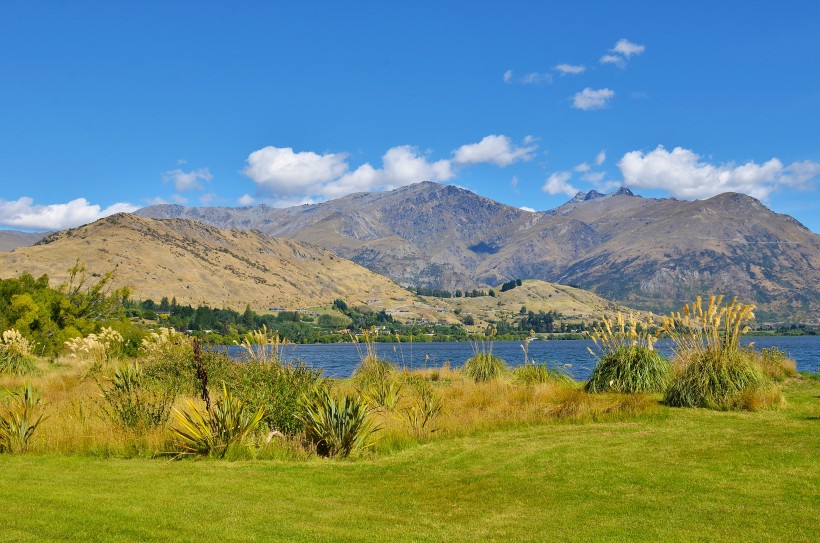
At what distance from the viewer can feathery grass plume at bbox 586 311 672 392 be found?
19859mm

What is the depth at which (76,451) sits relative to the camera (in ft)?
43.8

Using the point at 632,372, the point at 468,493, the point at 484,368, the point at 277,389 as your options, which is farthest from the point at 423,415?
the point at 484,368

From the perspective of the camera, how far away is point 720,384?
57.9ft

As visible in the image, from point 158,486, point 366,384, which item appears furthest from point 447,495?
point 366,384

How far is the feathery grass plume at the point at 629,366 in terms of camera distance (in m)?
19.9

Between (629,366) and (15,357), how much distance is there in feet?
76.0

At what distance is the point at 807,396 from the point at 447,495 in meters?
13.8

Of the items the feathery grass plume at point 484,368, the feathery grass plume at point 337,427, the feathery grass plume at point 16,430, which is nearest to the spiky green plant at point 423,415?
the feathery grass plume at point 337,427

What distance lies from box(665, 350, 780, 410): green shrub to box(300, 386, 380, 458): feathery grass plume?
8.36m

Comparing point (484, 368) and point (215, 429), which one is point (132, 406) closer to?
point (215, 429)

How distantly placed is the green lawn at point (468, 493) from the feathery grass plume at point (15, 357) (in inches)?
658

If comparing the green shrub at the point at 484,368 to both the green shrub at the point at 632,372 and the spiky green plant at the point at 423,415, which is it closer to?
the green shrub at the point at 632,372

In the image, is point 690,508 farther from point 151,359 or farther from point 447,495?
point 151,359

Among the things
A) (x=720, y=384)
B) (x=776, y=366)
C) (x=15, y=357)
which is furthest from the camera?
(x=15, y=357)
